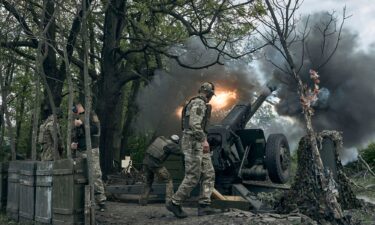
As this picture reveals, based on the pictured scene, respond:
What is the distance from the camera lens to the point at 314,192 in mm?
8031

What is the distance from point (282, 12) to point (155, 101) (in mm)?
10921

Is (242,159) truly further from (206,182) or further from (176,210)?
(176,210)

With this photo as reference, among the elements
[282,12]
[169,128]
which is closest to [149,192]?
[282,12]

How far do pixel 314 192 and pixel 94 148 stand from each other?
3942mm

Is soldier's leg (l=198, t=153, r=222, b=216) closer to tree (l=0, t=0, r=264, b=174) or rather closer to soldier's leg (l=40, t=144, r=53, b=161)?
soldier's leg (l=40, t=144, r=53, b=161)

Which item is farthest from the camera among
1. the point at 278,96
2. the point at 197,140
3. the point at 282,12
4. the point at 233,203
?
the point at 278,96

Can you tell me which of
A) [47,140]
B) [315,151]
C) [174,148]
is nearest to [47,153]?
[47,140]

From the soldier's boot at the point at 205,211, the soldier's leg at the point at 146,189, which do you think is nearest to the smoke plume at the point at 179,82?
the soldier's leg at the point at 146,189

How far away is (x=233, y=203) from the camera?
890 cm

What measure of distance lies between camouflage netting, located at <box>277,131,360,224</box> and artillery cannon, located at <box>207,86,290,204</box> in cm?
134

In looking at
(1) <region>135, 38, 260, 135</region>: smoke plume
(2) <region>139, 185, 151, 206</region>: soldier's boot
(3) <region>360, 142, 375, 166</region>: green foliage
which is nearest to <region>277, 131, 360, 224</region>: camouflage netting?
(2) <region>139, 185, 151, 206</region>: soldier's boot

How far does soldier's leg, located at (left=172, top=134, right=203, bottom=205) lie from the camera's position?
8.12 m

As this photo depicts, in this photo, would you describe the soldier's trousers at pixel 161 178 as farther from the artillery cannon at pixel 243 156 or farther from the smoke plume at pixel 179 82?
the smoke plume at pixel 179 82

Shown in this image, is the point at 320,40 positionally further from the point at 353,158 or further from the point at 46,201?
the point at 46,201
